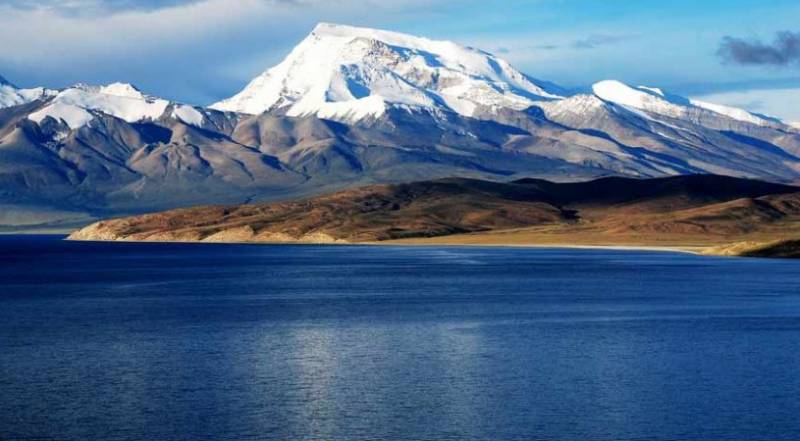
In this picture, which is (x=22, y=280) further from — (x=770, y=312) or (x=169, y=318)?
(x=770, y=312)

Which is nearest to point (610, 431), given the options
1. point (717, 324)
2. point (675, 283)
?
point (717, 324)

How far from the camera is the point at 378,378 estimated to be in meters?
75.6

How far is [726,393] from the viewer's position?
69.5m

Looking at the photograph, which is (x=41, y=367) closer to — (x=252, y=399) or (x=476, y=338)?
(x=252, y=399)

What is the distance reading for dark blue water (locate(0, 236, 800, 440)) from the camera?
61750 mm

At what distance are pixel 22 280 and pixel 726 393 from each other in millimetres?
137038

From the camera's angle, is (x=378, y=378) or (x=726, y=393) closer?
(x=726, y=393)

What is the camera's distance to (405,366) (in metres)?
80.6

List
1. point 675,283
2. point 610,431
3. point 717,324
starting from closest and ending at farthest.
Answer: point 610,431 < point 717,324 < point 675,283

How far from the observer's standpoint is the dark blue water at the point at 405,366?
61750 mm

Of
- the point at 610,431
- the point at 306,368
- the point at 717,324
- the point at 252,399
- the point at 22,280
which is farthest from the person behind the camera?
the point at 22,280

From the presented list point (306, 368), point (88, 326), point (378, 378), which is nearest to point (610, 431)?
point (378, 378)

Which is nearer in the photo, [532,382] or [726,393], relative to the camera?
[726,393]

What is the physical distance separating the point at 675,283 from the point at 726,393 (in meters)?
96.1
